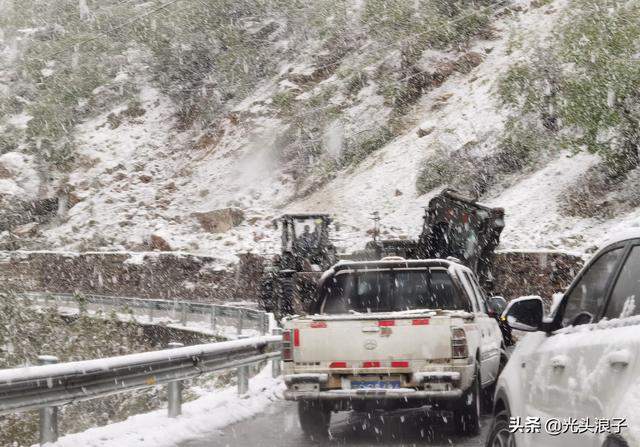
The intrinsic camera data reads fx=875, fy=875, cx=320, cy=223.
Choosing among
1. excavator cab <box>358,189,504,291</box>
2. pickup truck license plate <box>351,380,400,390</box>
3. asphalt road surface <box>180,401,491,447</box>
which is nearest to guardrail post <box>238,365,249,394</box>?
asphalt road surface <box>180,401,491,447</box>

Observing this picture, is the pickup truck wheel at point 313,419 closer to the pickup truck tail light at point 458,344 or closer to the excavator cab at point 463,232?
the pickup truck tail light at point 458,344

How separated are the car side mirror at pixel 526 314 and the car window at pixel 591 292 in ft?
0.43

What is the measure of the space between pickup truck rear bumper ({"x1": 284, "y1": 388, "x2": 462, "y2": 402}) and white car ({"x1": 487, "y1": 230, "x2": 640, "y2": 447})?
3287 millimetres

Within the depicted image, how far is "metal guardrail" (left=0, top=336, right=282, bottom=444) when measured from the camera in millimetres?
7031

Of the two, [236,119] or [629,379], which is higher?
[236,119]

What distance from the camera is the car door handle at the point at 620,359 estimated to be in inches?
117

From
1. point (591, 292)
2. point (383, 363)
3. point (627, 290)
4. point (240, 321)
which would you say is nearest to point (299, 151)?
point (240, 321)

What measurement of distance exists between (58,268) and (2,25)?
38.5 metres

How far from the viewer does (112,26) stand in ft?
220

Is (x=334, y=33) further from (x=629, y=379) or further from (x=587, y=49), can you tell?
(x=629, y=379)

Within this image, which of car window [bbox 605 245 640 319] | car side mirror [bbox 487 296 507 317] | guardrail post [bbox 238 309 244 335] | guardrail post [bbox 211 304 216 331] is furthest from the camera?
guardrail post [bbox 211 304 216 331]

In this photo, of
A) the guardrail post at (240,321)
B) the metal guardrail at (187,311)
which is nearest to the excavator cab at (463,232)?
the metal guardrail at (187,311)

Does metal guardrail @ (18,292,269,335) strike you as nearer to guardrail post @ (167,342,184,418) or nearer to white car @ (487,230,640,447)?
guardrail post @ (167,342,184,418)

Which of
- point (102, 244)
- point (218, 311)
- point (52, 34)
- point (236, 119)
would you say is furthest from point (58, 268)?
point (52, 34)
